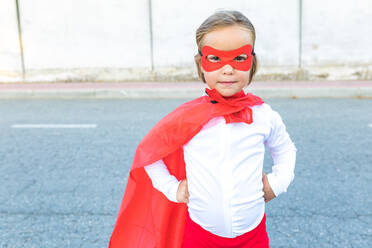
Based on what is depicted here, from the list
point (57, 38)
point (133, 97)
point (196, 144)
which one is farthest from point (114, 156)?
point (57, 38)

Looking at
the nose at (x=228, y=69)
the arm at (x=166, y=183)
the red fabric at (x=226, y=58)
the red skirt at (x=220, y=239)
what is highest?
the red fabric at (x=226, y=58)

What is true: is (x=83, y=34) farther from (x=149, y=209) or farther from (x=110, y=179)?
(x=149, y=209)

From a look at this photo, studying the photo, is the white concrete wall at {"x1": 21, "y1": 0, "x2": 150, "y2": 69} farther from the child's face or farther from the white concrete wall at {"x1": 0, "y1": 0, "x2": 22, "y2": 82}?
the child's face

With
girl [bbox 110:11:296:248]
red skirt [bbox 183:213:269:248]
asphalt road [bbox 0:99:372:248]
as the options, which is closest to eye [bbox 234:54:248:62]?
girl [bbox 110:11:296:248]

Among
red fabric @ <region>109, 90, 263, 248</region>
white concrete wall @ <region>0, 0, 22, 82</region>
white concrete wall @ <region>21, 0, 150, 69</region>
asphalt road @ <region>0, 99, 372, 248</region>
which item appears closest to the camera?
red fabric @ <region>109, 90, 263, 248</region>

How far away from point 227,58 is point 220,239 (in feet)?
2.12

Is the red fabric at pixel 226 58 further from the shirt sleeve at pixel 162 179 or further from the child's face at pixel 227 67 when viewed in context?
the shirt sleeve at pixel 162 179

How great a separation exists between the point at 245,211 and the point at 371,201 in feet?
7.17

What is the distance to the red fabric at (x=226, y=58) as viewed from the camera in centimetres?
148

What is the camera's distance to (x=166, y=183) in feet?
5.38

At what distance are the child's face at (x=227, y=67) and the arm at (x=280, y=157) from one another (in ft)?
0.67

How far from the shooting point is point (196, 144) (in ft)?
5.05

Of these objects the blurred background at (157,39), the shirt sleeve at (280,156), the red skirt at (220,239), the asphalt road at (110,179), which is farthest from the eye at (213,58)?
the blurred background at (157,39)

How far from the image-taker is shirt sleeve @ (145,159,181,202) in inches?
64.3
